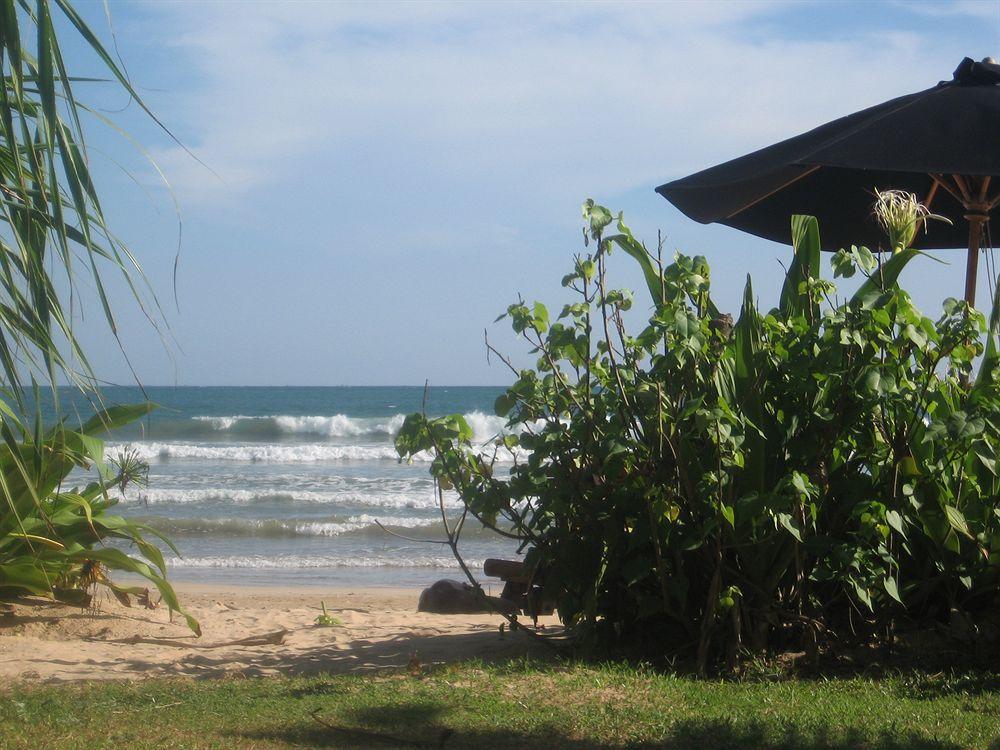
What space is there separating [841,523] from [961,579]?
0.49 m

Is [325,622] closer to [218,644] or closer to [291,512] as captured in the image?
[218,644]

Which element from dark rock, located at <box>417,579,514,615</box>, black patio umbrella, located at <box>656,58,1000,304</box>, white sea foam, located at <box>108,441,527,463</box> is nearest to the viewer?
black patio umbrella, located at <box>656,58,1000,304</box>

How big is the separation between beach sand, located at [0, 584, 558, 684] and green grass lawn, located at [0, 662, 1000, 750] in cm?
47

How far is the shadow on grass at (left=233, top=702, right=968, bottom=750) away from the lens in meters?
3.11

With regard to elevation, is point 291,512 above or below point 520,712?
below

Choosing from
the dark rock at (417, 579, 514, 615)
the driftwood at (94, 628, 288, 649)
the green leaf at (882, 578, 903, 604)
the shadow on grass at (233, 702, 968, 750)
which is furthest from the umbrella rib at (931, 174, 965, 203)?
the driftwood at (94, 628, 288, 649)

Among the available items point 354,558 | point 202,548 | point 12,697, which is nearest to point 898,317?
point 12,697

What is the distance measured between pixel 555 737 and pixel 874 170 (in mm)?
2765

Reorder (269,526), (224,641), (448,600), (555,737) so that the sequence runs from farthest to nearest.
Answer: (269,526) → (448,600) → (224,641) → (555,737)

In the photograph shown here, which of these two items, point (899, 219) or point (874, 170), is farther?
point (874, 170)

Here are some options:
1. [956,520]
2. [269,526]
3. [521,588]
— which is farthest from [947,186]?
[269,526]

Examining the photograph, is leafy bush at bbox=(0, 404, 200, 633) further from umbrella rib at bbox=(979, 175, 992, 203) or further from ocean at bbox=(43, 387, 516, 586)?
umbrella rib at bbox=(979, 175, 992, 203)

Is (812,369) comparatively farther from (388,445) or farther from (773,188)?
(388,445)

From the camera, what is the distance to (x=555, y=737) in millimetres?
3227
